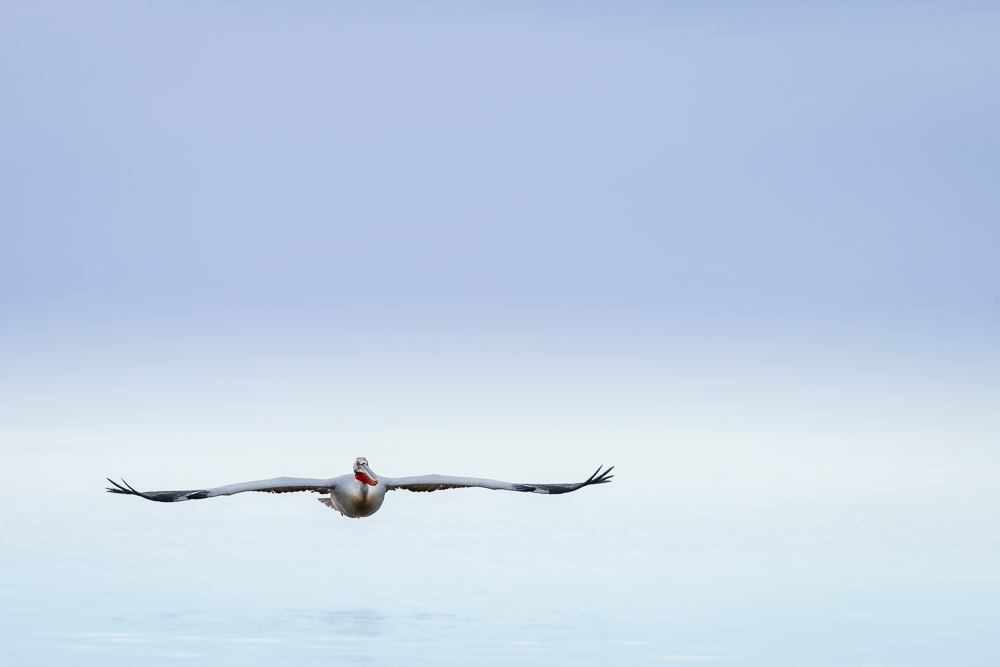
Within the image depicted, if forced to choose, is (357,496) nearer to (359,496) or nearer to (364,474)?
(359,496)

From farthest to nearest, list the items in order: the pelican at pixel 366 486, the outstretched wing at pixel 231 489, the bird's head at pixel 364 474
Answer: the bird's head at pixel 364 474, the pelican at pixel 366 486, the outstretched wing at pixel 231 489

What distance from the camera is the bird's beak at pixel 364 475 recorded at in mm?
39594

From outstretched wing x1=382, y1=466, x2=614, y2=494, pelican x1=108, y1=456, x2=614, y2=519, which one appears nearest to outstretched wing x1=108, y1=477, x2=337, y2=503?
pelican x1=108, y1=456, x2=614, y2=519

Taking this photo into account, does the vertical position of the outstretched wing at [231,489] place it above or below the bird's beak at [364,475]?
below

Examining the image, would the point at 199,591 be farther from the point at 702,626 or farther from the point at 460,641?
the point at 702,626

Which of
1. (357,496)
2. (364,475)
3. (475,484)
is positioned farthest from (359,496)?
(475,484)

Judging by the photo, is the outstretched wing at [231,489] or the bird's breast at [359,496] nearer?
the outstretched wing at [231,489]

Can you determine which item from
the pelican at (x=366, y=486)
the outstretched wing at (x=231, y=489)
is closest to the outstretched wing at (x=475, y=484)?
the pelican at (x=366, y=486)

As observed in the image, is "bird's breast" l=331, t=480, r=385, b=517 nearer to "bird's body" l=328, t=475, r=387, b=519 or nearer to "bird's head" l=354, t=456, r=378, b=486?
"bird's body" l=328, t=475, r=387, b=519

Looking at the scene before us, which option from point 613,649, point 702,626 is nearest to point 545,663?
point 613,649

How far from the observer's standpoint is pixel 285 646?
3772 cm

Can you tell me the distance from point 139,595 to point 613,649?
12934mm

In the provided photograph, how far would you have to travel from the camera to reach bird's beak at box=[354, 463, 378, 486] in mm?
39594

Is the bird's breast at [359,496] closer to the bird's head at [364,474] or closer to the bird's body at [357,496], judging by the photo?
the bird's body at [357,496]
